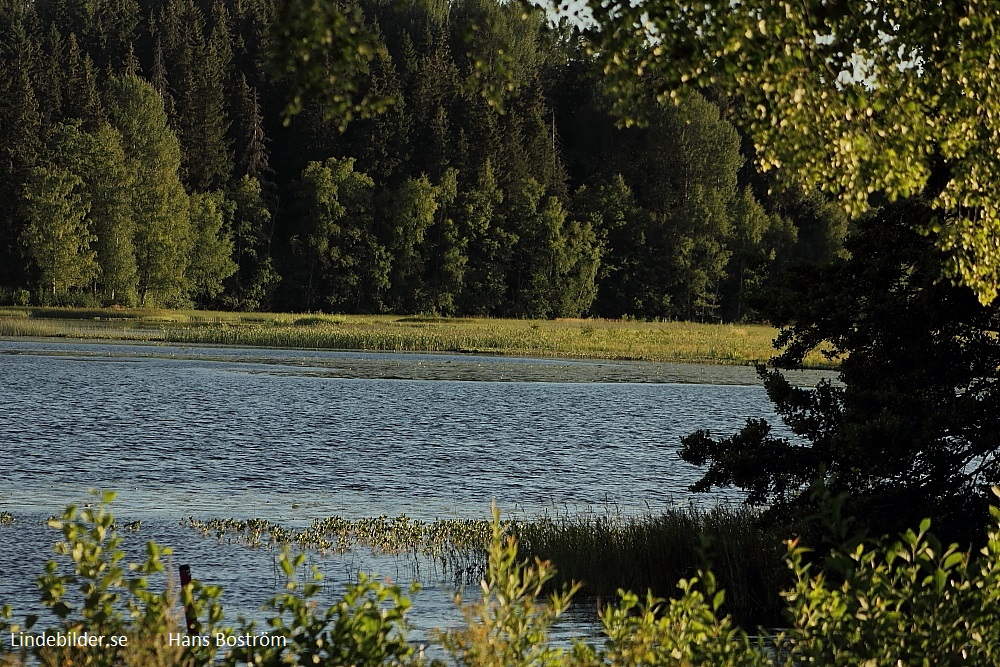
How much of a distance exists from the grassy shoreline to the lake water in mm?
13122

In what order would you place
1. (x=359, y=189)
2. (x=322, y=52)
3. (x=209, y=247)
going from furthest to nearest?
(x=359, y=189)
(x=209, y=247)
(x=322, y=52)

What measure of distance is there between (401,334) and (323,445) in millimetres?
44624

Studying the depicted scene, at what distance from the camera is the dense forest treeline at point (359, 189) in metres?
96.1

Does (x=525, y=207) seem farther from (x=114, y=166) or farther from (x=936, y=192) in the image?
(x=936, y=192)

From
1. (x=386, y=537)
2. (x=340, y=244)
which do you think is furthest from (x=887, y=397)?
(x=340, y=244)

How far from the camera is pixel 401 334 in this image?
74188 mm

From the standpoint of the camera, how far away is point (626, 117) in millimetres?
10094

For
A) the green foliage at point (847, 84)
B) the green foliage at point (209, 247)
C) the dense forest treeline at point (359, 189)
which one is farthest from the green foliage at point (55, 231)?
the green foliage at point (847, 84)

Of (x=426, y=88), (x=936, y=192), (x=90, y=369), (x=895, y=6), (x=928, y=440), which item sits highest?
(x=426, y=88)

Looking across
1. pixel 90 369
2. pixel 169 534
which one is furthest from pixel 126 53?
pixel 169 534

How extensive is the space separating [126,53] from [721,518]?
103 meters

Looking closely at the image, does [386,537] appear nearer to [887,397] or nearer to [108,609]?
[887,397]

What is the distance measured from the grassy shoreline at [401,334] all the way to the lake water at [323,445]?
13122 mm

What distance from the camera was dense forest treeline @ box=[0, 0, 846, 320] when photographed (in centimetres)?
9606
